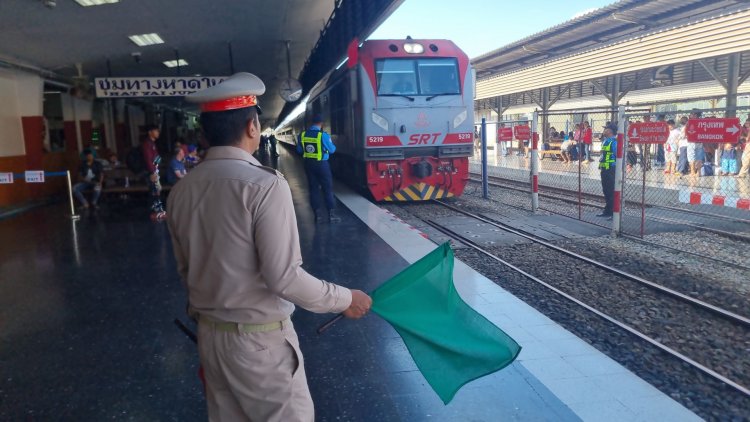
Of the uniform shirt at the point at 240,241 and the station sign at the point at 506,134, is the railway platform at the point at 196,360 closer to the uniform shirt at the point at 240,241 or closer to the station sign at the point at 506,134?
the uniform shirt at the point at 240,241

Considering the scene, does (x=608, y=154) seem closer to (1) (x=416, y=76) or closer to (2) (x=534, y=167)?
(2) (x=534, y=167)

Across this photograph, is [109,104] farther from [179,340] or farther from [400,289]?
[400,289]

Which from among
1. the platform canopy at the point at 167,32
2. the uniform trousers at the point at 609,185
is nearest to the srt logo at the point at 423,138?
the platform canopy at the point at 167,32

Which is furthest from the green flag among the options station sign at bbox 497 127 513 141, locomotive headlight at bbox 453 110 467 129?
station sign at bbox 497 127 513 141

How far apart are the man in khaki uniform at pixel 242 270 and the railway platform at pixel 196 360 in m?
1.28

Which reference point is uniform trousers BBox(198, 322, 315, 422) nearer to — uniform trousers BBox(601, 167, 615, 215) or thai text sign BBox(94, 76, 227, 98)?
uniform trousers BBox(601, 167, 615, 215)

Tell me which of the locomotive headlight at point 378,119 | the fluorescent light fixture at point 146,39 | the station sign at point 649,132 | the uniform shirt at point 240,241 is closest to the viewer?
the uniform shirt at point 240,241

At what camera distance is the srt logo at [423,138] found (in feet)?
35.4

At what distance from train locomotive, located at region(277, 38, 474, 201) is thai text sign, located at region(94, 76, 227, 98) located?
11.7ft

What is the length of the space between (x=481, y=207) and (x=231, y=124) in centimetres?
978

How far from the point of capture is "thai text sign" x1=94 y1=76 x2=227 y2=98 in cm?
1191

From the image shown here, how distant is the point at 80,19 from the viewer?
941 centimetres

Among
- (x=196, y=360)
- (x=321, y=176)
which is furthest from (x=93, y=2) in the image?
(x=196, y=360)

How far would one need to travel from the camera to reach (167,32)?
11625 mm
